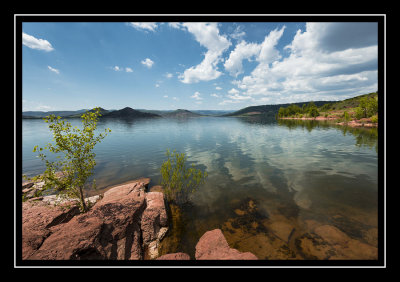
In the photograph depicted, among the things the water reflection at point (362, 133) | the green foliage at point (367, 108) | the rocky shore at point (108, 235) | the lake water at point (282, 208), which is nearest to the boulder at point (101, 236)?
the rocky shore at point (108, 235)

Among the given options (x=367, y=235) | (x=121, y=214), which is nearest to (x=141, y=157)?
(x=121, y=214)

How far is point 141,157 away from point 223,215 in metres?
22.5

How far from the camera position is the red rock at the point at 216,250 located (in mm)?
5924

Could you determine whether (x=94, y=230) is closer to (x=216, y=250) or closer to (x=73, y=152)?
(x=73, y=152)

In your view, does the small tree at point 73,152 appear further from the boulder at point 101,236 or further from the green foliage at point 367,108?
the green foliage at point 367,108

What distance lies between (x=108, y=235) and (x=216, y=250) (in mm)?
5543

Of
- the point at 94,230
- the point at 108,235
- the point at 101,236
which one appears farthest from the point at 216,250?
the point at 94,230

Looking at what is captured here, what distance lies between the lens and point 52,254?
16.3 feet

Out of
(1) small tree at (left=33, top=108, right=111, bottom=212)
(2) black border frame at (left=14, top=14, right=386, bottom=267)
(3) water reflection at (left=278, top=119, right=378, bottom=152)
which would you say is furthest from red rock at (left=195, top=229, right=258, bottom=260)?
(3) water reflection at (left=278, top=119, right=378, bottom=152)

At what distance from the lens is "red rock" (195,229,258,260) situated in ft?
19.4

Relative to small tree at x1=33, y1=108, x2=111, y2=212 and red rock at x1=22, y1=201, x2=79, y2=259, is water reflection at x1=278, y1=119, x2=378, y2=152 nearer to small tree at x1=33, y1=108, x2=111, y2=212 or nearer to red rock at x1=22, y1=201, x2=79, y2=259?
small tree at x1=33, y1=108, x2=111, y2=212
